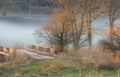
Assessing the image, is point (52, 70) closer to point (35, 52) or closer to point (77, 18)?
point (35, 52)

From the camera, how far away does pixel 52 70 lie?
24125 mm

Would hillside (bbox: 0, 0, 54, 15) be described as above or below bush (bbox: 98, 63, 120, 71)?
above

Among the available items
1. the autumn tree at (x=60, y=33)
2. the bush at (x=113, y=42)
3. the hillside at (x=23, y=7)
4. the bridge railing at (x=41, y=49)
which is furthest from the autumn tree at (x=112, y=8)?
the hillside at (x=23, y=7)

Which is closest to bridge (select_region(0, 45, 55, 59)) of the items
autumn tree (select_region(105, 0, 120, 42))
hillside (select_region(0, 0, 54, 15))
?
autumn tree (select_region(105, 0, 120, 42))

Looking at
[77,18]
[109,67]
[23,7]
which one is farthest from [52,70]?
[23,7]

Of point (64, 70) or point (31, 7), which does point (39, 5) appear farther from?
point (64, 70)

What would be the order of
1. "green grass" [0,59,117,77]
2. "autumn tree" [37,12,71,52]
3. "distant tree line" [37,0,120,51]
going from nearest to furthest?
"green grass" [0,59,117,77]
"distant tree line" [37,0,120,51]
"autumn tree" [37,12,71,52]

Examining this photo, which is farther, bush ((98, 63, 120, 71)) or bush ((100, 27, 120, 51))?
bush ((100, 27, 120, 51))

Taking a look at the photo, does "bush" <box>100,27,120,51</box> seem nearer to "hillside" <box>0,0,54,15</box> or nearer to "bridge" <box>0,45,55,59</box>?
"bridge" <box>0,45,55,59</box>

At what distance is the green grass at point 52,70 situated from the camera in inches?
895

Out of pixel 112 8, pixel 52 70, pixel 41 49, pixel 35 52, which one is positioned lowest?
pixel 52 70

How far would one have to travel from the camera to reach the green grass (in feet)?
74.6

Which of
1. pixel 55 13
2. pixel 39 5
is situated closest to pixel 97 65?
pixel 55 13

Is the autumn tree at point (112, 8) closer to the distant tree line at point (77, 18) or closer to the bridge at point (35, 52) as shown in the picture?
the distant tree line at point (77, 18)
